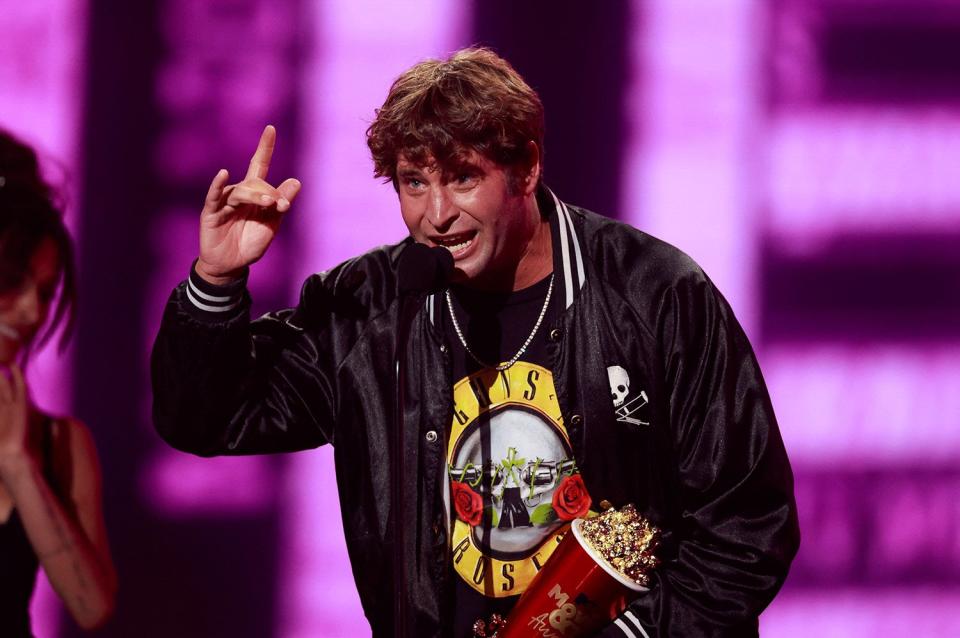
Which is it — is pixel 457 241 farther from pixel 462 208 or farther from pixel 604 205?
pixel 604 205

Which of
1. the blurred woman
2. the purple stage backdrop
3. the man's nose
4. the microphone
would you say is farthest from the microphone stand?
the purple stage backdrop

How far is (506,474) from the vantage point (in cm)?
204

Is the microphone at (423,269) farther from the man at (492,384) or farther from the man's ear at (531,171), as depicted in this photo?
the man's ear at (531,171)

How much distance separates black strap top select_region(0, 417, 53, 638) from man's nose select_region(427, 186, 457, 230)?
77 centimetres

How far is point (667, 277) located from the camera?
207 cm

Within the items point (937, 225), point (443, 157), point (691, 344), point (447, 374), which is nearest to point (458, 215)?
point (443, 157)

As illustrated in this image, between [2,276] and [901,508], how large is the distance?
8.05 feet

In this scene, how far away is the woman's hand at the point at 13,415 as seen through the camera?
4.77 ft

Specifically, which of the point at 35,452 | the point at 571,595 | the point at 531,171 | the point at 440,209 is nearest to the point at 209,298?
the point at 440,209

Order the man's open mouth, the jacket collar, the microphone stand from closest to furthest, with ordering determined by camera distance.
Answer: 1. the microphone stand
2. the man's open mouth
3. the jacket collar

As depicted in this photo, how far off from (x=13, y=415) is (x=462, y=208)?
0.82 m

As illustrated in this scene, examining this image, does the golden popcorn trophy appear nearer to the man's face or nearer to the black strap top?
the man's face

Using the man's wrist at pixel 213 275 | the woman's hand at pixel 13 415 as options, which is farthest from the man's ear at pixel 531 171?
the woman's hand at pixel 13 415

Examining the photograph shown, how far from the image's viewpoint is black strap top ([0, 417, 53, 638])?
4.72ft
